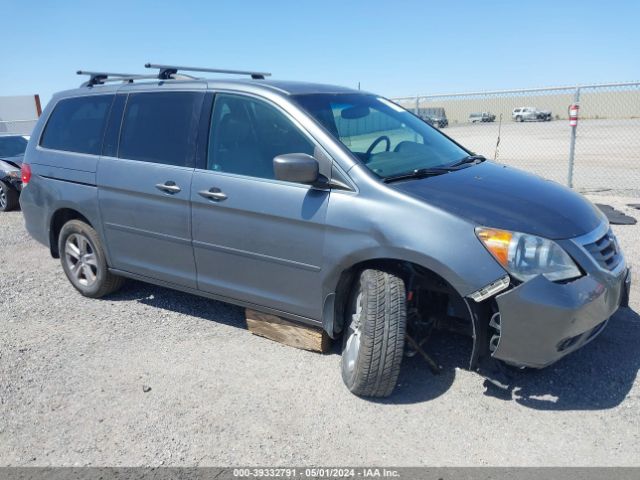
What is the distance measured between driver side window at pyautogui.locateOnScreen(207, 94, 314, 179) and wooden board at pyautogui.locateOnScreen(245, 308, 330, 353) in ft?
3.66

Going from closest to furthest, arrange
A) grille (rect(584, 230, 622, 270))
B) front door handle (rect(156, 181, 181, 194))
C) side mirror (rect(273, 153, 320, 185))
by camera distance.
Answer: grille (rect(584, 230, 622, 270)), side mirror (rect(273, 153, 320, 185)), front door handle (rect(156, 181, 181, 194))

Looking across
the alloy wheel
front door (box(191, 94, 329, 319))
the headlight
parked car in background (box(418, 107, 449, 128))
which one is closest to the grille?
the headlight

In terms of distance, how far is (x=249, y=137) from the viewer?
12.9 feet

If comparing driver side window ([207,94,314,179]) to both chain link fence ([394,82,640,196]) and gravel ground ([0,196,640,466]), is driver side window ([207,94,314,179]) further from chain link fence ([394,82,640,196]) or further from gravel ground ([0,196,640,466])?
chain link fence ([394,82,640,196])

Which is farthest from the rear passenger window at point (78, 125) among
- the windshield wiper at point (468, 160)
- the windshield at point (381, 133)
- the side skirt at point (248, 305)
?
the windshield wiper at point (468, 160)

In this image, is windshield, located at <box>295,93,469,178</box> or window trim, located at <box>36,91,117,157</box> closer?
windshield, located at <box>295,93,469,178</box>

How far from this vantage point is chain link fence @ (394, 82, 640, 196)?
1105cm

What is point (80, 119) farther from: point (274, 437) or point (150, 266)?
point (274, 437)

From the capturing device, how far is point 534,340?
117 inches

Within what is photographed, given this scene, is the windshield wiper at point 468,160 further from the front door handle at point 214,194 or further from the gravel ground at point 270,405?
the front door handle at point 214,194

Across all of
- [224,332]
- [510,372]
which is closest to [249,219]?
[224,332]

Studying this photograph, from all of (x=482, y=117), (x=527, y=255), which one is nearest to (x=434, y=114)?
(x=482, y=117)

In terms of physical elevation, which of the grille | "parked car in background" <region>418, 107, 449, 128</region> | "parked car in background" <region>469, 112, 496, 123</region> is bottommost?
"parked car in background" <region>469, 112, 496, 123</region>

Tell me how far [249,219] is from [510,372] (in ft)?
6.62
